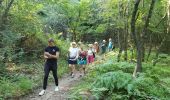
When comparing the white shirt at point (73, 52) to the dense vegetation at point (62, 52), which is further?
the white shirt at point (73, 52)

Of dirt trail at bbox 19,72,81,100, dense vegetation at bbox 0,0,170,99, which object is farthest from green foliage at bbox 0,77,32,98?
dirt trail at bbox 19,72,81,100

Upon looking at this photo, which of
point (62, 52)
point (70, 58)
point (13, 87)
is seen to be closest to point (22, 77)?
point (13, 87)

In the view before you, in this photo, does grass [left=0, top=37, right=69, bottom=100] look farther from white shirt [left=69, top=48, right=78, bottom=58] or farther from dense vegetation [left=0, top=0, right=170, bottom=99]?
white shirt [left=69, top=48, right=78, bottom=58]

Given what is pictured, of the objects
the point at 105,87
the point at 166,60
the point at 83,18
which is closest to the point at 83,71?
the point at 105,87

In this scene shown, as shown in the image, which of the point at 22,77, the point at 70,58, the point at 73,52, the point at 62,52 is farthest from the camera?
the point at 62,52

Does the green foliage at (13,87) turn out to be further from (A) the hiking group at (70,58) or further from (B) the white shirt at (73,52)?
(B) the white shirt at (73,52)

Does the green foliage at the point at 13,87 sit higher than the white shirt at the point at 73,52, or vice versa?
the white shirt at the point at 73,52

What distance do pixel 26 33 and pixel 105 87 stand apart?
9.97m

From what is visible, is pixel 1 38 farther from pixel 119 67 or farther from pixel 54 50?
pixel 119 67

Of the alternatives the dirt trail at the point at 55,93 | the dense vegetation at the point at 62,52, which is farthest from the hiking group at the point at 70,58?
the dense vegetation at the point at 62,52

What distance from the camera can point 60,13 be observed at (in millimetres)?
34906

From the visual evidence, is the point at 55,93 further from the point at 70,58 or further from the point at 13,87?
the point at 70,58

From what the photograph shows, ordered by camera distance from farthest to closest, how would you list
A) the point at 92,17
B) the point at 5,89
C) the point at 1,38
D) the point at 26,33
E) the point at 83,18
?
the point at 92,17 → the point at 83,18 → the point at 26,33 → the point at 1,38 → the point at 5,89

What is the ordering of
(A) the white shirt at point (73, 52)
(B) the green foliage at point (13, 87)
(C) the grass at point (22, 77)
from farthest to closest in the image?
(A) the white shirt at point (73, 52) → (C) the grass at point (22, 77) → (B) the green foliage at point (13, 87)
